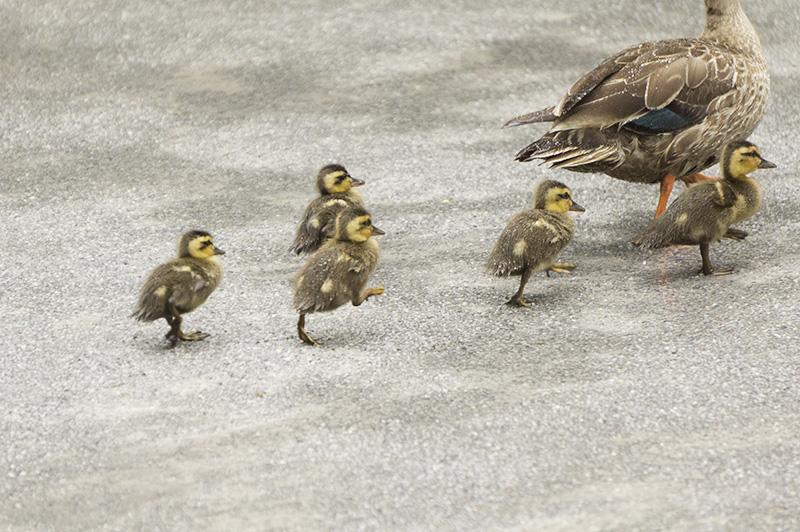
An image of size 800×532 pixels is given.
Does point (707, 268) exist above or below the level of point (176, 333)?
above

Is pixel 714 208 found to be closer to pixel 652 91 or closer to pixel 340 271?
pixel 652 91

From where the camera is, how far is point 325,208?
19.6 ft

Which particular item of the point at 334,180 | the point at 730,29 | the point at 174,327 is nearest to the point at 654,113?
the point at 730,29

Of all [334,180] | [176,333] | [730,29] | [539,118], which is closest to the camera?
[176,333]

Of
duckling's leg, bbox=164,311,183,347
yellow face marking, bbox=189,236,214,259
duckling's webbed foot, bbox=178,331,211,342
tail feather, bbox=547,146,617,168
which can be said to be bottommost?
duckling's webbed foot, bbox=178,331,211,342

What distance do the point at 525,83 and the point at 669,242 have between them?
3749mm

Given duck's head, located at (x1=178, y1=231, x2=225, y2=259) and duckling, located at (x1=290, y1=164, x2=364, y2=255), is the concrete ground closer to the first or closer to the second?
duckling, located at (x1=290, y1=164, x2=364, y2=255)

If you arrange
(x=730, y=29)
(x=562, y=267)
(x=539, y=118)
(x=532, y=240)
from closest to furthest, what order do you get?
(x=532, y=240) < (x=562, y=267) < (x=539, y=118) < (x=730, y=29)

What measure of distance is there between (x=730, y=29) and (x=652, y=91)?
1238mm

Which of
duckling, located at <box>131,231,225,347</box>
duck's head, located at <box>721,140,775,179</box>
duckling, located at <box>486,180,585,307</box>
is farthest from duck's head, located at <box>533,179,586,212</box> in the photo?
duckling, located at <box>131,231,225,347</box>

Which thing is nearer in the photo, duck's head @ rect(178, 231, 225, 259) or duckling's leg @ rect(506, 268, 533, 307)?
duck's head @ rect(178, 231, 225, 259)

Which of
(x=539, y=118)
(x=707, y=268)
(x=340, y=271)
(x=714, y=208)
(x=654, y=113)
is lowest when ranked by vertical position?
(x=707, y=268)

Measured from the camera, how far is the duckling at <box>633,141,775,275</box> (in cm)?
555

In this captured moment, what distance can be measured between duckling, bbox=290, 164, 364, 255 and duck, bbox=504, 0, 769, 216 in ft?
4.11
